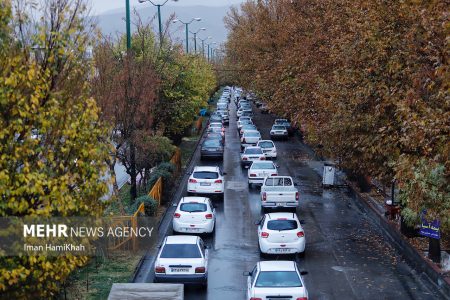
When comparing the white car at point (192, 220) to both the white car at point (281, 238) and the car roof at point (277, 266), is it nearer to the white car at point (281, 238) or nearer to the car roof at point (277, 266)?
the white car at point (281, 238)

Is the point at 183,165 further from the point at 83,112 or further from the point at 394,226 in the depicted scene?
the point at 83,112

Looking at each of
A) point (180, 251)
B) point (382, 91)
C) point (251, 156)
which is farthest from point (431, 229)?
point (251, 156)

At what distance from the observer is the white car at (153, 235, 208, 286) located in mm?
17562

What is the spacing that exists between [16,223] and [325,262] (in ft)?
44.9

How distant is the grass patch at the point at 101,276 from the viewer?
55.2 ft

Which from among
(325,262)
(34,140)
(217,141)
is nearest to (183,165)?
(217,141)

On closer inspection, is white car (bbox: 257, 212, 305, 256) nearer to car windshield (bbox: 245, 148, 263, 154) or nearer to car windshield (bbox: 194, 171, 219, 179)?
car windshield (bbox: 194, 171, 219, 179)

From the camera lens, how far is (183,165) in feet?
136

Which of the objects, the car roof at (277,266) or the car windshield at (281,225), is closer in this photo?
the car roof at (277,266)

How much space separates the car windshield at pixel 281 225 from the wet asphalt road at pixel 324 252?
1.04 meters

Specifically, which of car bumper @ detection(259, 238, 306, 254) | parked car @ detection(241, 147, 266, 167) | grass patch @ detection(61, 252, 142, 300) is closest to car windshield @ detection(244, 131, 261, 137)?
parked car @ detection(241, 147, 266, 167)

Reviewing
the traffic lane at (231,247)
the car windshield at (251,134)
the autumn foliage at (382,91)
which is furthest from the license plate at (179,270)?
the car windshield at (251,134)

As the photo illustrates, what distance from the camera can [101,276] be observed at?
60.6 ft

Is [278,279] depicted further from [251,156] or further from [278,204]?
[251,156]
